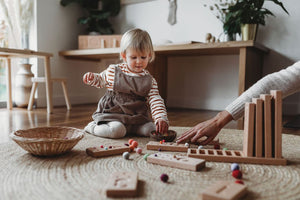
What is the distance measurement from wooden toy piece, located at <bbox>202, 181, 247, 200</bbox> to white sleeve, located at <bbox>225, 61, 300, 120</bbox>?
0.37 metres

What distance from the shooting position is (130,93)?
128cm

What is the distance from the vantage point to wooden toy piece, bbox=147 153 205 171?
74 centimetres

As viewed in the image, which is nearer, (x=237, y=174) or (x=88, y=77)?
(x=237, y=174)

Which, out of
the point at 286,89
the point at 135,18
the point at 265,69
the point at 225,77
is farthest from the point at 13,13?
the point at 286,89

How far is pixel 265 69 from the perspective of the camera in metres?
2.27

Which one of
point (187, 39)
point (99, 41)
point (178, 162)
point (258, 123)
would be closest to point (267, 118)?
point (258, 123)

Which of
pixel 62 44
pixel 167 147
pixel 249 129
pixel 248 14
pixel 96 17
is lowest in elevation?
pixel 167 147

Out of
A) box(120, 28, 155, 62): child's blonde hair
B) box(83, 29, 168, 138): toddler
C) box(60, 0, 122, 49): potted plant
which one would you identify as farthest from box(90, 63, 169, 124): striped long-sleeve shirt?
box(60, 0, 122, 49): potted plant

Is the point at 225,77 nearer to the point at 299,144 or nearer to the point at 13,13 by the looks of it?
the point at 299,144

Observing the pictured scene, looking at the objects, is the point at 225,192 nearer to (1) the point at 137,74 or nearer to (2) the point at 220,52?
(1) the point at 137,74

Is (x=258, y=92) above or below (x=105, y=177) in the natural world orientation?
above

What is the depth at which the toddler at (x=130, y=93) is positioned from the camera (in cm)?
122

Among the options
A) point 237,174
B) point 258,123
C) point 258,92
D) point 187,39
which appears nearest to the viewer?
point 237,174

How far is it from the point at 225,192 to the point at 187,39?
212 centimetres
